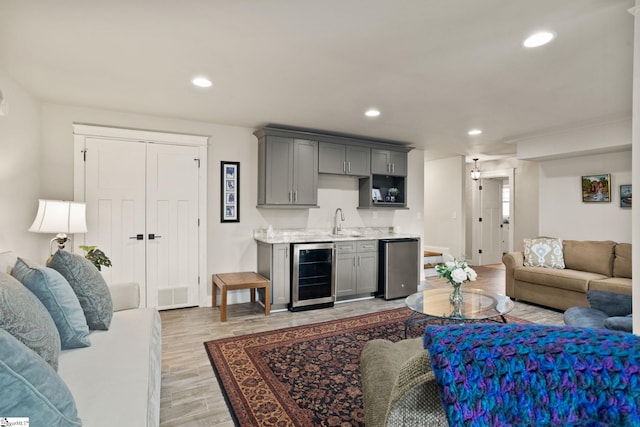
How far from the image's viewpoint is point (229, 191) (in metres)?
4.54

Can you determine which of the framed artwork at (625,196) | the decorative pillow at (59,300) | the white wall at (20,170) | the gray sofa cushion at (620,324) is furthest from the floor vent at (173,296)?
the framed artwork at (625,196)

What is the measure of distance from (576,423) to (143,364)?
5.80 ft

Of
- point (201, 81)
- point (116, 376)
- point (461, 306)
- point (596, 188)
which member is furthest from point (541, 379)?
point (596, 188)

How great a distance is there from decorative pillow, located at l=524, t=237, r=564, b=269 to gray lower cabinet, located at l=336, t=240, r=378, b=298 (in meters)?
2.14

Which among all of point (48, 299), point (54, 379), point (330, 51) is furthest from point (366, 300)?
point (54, 379)

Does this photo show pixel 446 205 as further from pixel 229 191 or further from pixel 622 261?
pixel 229 191

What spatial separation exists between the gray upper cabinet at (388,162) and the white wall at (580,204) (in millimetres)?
2308

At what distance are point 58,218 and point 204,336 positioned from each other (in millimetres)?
1680

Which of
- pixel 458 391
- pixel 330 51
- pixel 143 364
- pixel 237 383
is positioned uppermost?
pixel 330 51

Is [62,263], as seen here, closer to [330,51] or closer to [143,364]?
[143,364]

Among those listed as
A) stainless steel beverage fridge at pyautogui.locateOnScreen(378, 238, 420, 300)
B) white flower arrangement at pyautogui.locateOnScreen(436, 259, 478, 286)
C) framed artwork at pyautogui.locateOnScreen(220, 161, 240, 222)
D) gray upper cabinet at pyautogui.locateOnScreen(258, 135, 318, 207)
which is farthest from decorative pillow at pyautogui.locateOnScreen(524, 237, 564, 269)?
framed artwork at pyautogui.locateOnScreen(220, 161, 240, 222)

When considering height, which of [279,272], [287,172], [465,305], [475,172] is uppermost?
[475,172]

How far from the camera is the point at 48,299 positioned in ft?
5.63

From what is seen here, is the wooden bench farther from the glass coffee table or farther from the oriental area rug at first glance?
the glass coffee table
